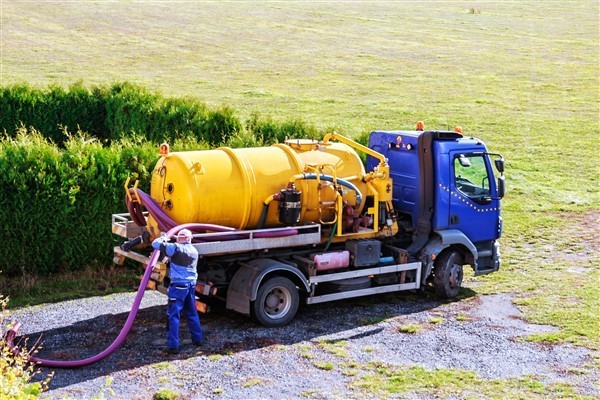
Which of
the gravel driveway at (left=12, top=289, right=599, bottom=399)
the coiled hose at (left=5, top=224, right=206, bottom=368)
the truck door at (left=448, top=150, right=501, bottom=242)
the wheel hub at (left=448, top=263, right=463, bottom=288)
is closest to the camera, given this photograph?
the gravel driveway at (left=12, top=289, right=599, bottom=399)

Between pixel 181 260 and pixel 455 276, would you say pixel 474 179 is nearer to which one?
pixel 455 276

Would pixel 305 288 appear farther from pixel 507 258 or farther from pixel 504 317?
pixel 507 258

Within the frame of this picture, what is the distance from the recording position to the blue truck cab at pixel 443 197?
17016 mm

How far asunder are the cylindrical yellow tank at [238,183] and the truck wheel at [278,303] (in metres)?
1.06

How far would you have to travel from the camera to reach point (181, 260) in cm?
1392

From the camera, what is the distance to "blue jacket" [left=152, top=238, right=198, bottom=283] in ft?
45.6

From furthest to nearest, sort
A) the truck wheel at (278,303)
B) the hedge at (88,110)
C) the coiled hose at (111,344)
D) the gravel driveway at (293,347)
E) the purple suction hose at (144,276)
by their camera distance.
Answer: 1. the hedge at (88,110)
2. the truck wheel at (278,303)
3. the purple suction hose at (144,276)
4. the coiled hose at (111,344)
5. the gravel driveway at (293,347)

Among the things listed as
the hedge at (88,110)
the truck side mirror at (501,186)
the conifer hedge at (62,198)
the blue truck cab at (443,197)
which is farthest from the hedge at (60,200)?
the hedge at (88,110)

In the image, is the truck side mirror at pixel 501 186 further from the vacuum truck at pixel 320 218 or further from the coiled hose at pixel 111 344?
the coiled hose at pixel 111 344

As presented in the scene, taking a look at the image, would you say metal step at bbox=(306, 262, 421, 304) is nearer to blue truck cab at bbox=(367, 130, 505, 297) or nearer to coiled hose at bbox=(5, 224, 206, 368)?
blue truck cab at bbox=(367, 130, 505, 297)

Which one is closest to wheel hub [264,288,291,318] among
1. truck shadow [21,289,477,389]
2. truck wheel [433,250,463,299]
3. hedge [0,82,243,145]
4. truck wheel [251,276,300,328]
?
truck wheel [251,276,300,328]

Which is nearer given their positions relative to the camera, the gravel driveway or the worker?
the gravel driveway

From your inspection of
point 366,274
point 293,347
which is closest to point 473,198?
point 366,274

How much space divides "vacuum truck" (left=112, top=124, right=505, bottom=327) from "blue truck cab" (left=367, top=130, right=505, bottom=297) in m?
0.02
